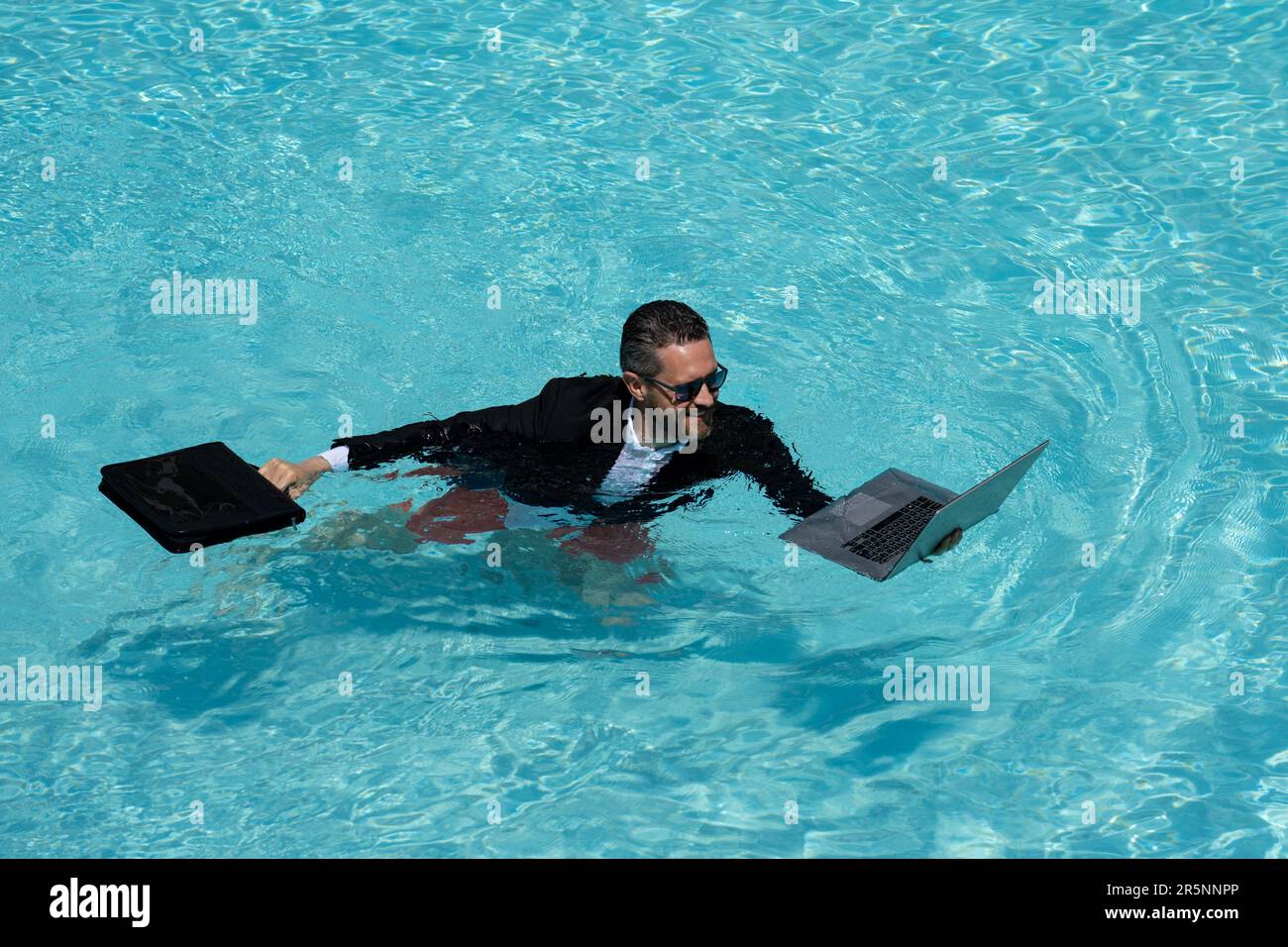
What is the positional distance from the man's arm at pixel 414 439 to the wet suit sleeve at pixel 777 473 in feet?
2.16

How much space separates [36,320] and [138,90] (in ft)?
7.44

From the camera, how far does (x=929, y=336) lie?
6316 mm

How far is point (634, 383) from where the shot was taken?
14.2 feet

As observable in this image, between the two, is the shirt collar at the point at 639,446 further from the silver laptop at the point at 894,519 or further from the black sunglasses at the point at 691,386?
the silver laptop at the point at 894,519

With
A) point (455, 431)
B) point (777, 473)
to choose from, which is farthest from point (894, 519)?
point (455, 431)

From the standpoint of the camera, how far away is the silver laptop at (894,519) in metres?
3.90

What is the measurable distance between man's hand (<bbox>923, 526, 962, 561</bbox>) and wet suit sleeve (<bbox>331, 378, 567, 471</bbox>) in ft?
4.32

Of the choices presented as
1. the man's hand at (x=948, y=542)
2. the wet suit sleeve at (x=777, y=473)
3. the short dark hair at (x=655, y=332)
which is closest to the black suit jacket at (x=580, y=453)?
the wet suit sleeve at (x=777, y=473)

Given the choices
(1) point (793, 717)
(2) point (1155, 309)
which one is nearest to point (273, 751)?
(1) point (793, 717)

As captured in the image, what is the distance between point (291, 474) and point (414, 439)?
0.40 meters

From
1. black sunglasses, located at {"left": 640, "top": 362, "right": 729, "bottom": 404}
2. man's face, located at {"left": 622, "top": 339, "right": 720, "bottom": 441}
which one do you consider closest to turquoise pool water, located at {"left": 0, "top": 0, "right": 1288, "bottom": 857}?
man's face, located at {"left": 622, "top": 339, "right": 720, "bottom": 441}

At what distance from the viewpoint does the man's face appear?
4.18 m

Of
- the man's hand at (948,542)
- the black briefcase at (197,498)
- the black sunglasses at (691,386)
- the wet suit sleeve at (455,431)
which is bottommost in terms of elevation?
the man's hand at (948,542)

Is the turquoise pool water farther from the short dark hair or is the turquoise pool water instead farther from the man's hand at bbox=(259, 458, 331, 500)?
the short dark hair
